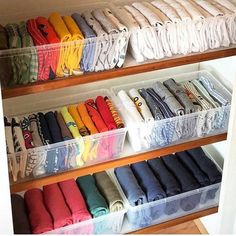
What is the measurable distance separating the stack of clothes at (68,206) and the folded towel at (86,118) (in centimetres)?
29

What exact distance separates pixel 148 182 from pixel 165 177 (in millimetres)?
81

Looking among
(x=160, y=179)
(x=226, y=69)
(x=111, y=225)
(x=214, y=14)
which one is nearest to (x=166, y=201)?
(x=160, y=179)

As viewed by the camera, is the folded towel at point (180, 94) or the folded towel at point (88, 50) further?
the folded towel at point (180, 94)

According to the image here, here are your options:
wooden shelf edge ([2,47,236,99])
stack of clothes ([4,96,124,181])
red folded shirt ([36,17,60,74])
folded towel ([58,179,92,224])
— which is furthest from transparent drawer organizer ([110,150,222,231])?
red folded shirt ([36,17,60,74])

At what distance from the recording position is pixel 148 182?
198 cm

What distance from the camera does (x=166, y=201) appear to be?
1957 mm

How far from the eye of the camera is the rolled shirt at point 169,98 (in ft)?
5.95

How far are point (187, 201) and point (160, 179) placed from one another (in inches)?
5.3

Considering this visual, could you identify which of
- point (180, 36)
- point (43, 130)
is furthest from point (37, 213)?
point (180, 36)

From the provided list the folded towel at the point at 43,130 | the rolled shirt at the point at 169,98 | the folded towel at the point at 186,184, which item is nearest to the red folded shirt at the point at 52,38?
the folded towel at the point at 43,130

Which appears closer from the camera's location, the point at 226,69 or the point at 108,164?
the point at 108,164

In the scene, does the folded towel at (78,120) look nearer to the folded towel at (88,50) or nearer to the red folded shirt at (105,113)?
the red folded shirt at (105,113)

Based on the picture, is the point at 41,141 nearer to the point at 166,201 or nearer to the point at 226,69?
the point at 166,201

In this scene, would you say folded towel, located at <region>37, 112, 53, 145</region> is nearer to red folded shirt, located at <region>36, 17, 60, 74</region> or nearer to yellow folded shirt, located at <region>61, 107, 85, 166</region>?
yellow folded shirt, located at <region>61, 107, 85, 166</region>
